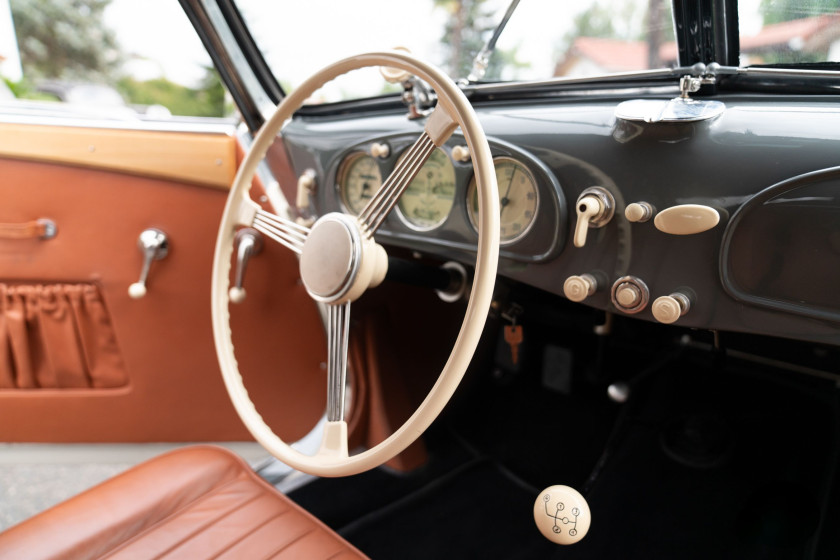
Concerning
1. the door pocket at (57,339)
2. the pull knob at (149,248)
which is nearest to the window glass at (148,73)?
the pull knob at (149,248)

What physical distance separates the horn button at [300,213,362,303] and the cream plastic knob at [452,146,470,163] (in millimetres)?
220

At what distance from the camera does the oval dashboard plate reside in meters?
0.71

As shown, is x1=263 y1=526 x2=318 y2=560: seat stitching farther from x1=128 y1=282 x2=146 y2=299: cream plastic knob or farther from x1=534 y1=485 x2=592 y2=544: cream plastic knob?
x1=128 y1=282 x2=146 y2=299: cream plastic knob

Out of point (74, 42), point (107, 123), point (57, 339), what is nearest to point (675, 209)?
point (107, 123)

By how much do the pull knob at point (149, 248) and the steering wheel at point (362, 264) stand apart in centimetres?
43

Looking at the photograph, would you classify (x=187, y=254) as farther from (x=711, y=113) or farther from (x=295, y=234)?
(x=711, y=113)

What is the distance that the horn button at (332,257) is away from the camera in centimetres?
80

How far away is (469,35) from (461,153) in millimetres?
441

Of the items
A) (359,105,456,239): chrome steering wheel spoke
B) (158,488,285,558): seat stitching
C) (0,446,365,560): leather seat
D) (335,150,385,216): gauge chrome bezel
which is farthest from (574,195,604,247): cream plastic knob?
(158,488,285,558): seat stitching

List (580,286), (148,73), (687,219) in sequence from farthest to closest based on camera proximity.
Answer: (148,73) < (580,286) < (687,219)

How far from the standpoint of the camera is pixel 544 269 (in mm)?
893

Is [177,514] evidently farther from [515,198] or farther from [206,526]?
[515,198]

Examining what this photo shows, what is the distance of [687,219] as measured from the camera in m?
0.73

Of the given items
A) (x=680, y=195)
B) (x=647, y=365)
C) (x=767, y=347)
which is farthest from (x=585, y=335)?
(x=680, y=195)
